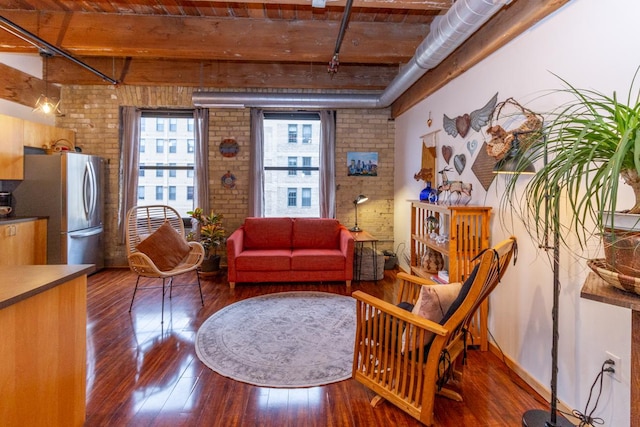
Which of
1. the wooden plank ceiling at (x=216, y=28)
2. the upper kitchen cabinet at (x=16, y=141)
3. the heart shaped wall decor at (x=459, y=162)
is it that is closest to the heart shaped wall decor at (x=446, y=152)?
the heart shaped wall decor at (x=459, y=162)

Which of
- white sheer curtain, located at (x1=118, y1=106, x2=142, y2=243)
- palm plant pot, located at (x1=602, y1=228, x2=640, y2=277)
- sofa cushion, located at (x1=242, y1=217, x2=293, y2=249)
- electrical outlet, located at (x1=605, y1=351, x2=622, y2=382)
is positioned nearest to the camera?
palm plant pot, located at (x1=602, y1=228, x2=640, y2=277)

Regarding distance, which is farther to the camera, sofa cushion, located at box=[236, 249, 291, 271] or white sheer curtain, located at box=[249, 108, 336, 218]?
white sheer curtain, located at box=[249, 108, 336, 218]

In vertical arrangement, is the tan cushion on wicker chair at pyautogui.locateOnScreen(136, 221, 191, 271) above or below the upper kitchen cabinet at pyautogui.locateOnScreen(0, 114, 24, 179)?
below

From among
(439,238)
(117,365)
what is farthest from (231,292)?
(439,238)

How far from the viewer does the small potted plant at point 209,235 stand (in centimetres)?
498

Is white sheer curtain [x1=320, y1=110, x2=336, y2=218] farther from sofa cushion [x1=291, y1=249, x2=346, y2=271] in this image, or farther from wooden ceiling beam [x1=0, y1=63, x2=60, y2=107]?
wooden ceiling beam [x1=0, y1=63, x2=60, y2=107]

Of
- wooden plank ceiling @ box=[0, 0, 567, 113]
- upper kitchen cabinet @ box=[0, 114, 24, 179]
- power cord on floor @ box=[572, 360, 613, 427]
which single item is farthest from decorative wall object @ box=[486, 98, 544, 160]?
upper kitchen cabinet @ box=[0, 114, 24, 179]

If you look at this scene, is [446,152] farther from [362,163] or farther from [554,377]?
[554,377]

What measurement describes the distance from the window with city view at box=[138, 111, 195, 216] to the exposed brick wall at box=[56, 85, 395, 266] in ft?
0.91

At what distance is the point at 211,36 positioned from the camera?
12.0ft

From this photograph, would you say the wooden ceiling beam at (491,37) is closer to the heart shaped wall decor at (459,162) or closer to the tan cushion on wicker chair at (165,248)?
the heart shaped wall decor at (459,162)

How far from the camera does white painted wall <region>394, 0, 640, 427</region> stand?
1651 mm

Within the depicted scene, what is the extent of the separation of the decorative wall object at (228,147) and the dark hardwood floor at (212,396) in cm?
318

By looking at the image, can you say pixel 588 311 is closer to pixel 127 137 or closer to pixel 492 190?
pixel 492 190
